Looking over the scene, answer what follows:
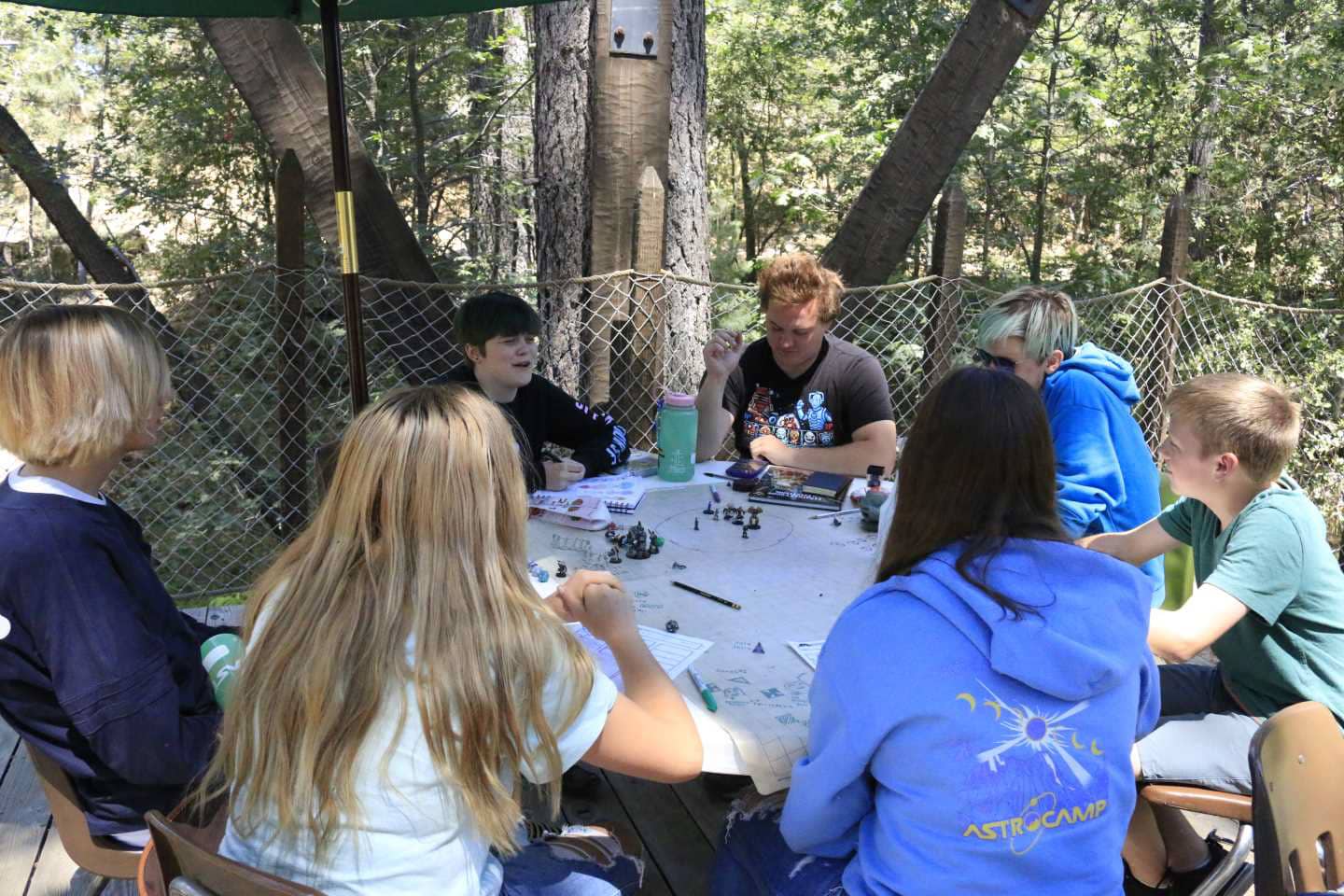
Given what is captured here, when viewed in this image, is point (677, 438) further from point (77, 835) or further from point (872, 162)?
point (872, 162)

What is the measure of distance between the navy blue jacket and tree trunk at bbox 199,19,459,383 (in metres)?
2.80

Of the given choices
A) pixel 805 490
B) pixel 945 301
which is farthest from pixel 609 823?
pixel 945 301

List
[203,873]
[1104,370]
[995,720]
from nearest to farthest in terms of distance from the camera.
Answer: [203,873], [995,720], [1104,370]

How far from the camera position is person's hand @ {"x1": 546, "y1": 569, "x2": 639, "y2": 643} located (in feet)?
4.74

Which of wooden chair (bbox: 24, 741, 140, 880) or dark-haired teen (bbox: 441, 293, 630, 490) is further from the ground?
dark-haired teen (bbox: 441, 293, 630, 490)

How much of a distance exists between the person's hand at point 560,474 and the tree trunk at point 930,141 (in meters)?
2.30

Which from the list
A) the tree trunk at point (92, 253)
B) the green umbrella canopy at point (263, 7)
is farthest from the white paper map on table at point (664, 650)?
the tree trunk at point (92, 253)

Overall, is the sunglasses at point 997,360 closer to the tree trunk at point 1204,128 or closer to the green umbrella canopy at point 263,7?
the green umbrella canopy at point 263,7

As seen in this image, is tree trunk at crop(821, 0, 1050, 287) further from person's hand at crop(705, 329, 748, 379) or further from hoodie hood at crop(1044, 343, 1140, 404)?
hoodie hood at crop(1044, 343, 1140, 404)

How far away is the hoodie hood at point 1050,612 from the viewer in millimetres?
1223

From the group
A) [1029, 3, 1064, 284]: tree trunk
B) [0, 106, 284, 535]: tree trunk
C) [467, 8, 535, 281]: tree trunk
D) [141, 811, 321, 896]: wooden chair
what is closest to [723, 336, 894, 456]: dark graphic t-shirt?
[141, 811, 321, 896]: wooden chair

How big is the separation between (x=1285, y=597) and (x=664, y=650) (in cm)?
115

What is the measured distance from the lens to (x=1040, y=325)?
8.59 ft

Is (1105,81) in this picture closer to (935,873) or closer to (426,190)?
(426,190)
